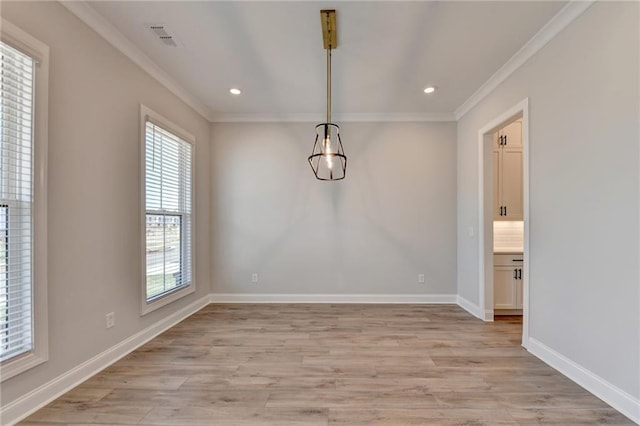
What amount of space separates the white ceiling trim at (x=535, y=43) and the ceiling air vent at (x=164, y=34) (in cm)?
313

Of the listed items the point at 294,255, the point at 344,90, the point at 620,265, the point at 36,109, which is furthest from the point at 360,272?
the point at 36,109

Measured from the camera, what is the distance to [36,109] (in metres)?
1.98

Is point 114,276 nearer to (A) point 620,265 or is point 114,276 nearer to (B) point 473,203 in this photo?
(A) point 620,265

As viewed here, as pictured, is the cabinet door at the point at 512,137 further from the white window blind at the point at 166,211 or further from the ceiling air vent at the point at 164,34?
the white window blind at the point at 166,211

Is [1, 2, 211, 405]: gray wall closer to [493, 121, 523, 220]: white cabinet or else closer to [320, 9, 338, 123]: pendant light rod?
[320, 9, 338, 123]: pendant light rod

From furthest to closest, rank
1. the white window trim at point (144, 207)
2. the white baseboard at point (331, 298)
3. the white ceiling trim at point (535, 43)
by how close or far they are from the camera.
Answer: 1. the white baseboard at point (331, 298)
2. the white window trim at point (144, 207)
3. the white ceiling trim at point (535, 43)

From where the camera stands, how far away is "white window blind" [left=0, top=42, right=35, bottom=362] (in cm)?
182

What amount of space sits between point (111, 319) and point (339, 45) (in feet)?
10.3

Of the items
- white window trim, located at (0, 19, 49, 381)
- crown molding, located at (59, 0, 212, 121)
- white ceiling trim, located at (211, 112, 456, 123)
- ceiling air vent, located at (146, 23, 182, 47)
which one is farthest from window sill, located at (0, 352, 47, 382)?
white ceiling trim, located at (211, 112, 456, 123)

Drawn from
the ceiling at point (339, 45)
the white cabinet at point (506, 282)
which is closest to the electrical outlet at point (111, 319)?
the ceiling at point (339, 45)

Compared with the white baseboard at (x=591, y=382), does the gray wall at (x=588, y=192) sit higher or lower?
higher

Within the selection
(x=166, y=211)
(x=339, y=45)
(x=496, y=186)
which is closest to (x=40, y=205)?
(x=166, y=211)

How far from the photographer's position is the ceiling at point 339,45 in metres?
2.31

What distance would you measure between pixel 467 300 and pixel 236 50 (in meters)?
4.15
